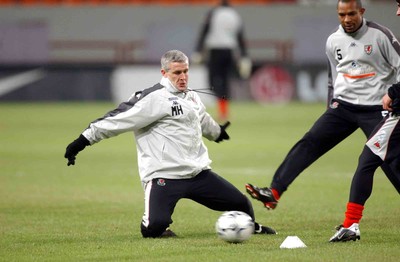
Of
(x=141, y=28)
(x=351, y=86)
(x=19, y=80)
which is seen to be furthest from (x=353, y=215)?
(x=141, y=28)

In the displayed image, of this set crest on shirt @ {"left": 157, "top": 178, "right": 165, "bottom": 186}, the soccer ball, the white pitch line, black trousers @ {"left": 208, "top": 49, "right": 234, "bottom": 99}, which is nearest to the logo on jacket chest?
crest on shirt @ {"left": 157, "top": 178, "right": 165, "bottom": 186}

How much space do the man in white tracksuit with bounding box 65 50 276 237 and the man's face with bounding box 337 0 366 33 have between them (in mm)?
1483

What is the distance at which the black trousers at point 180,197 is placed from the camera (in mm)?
8445

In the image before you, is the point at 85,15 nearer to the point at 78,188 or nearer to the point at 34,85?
the point at 34,85

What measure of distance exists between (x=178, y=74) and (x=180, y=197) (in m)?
1.12

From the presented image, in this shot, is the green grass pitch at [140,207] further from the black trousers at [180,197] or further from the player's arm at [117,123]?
the player's arm at [117,123]

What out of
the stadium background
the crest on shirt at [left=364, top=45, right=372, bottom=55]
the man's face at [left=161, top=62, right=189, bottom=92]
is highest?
the crest on shirt at [left=364, top=45, right=372, bottom=55]

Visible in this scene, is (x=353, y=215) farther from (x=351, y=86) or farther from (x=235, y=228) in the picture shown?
(x=351, y=86)

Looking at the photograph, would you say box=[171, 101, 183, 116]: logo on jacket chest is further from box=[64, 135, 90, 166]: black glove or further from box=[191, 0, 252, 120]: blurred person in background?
box=[191, 0, 252, 120]: blurred person in background

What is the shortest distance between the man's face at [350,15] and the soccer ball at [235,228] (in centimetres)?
203

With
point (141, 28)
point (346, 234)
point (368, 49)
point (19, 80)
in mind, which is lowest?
point (19, 80)

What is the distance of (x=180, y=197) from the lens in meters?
8.63

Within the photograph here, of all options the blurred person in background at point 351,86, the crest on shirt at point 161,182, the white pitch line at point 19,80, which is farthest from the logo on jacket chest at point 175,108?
the white pitch line at point 19,80

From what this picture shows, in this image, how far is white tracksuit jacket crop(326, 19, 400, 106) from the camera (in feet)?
28.3
